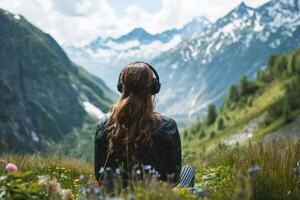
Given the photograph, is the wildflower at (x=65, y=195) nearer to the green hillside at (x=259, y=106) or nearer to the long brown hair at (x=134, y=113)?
the long brown hair at (x=134, y=113)

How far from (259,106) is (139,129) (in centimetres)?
12072

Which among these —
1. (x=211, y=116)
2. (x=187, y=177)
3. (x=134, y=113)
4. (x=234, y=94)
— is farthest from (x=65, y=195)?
(x=211, y=116)

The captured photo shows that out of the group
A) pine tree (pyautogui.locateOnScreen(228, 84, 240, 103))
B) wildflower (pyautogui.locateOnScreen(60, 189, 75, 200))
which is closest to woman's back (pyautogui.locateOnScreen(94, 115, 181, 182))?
wildflower (pyautogui.locateOnScreen(60, 189, 75, 200))

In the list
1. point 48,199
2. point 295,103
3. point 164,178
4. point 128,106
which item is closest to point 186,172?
point 164,178

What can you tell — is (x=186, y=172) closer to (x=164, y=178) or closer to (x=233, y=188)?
(x=164, y=178)

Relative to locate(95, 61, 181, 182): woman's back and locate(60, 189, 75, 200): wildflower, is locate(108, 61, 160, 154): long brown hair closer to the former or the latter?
locate(95, 61, 181, 182): woman's back

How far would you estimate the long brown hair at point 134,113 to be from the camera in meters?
5.87

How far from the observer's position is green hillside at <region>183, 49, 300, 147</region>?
9338 cm

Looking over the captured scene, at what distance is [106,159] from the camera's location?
241 inches

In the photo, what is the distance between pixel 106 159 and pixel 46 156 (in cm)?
517

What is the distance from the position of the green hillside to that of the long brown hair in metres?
82.9

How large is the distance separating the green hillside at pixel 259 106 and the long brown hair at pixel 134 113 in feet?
272

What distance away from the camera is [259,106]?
123688 mm

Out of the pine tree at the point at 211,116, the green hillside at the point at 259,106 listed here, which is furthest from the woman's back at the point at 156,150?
the pine tree at the point at 211,116
